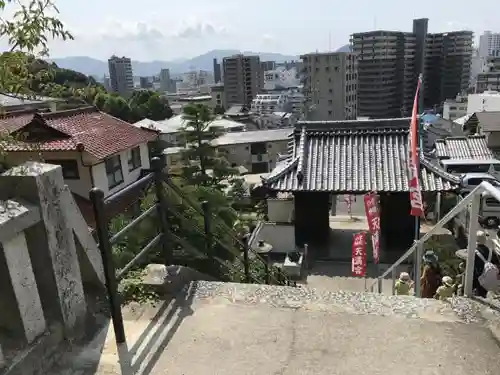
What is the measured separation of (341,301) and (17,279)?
2.51 m

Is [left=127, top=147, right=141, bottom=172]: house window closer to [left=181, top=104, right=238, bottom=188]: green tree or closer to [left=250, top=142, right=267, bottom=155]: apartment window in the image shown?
[left=181, top=104, right=238, bottom=188]: green tree

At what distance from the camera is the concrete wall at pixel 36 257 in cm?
232

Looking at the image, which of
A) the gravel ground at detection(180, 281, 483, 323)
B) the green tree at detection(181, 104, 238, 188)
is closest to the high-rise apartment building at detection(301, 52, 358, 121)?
the green tree at detection(181, 104, 238, 188)

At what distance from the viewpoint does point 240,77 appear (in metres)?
95.1

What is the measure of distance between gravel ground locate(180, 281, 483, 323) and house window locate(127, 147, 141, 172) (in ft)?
50.3

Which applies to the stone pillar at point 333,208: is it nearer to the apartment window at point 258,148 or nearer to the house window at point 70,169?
the house window at point 70,169

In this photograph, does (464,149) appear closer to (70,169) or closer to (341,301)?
(70,169)

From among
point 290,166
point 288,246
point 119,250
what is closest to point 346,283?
point 288,246

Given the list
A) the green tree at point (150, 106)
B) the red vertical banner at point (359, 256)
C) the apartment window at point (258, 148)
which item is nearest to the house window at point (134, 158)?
the red vertical banner at point (359, 256)

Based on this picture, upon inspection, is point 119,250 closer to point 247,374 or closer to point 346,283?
point 247,374

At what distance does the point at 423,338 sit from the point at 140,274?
7.99ft

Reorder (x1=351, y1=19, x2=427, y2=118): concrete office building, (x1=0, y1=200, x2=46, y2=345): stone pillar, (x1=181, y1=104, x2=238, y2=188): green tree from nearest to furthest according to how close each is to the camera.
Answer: (x1=0, y1=200, x2=46, y2=345): stone pillar
(x1=181, y1=104, x2=238, y2=188): green tree
(x1=351, y1=19, x2=427, y2=118): concrete office building

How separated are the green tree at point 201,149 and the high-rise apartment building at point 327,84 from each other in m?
45.8

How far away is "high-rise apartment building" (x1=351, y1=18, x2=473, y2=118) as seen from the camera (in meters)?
75.3
